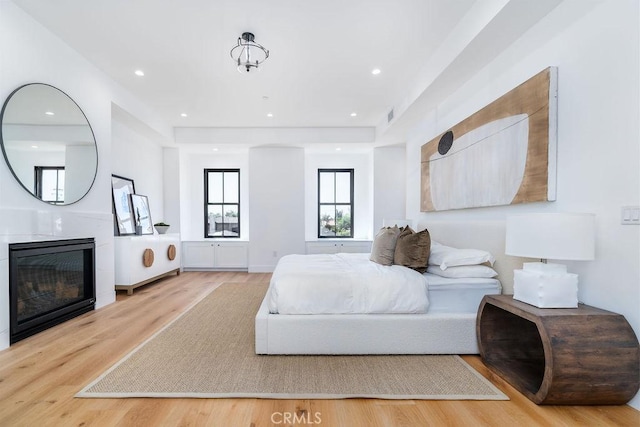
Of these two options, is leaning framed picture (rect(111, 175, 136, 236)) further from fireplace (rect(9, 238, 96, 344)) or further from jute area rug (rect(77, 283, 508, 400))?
jute area rug (rect(77, 283, 508, 400))

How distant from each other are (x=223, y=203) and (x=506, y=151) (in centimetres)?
552

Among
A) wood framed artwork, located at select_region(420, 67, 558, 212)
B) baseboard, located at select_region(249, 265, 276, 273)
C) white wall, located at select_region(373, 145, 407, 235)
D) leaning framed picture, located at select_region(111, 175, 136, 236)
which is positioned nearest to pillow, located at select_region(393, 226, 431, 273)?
wood framed artwork, located at select_region(420, 67, 558, 212)

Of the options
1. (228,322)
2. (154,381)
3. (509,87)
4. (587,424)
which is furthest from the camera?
(228,322)

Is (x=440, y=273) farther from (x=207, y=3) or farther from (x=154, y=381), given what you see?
(x=207, y=3)

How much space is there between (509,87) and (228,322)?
3.37m

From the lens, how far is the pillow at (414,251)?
8.59 ft

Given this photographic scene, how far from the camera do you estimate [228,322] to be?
2.91 metres

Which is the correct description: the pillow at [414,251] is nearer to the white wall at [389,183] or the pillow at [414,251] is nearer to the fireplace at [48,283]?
the white wall at [389,183]

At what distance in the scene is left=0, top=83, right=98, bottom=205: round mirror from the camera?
95.3 inches

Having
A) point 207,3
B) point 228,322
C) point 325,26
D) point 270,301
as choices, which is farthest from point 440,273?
point 207,3

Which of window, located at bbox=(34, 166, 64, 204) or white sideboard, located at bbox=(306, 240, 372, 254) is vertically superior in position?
window, located at bbox=(34, 166, 64, 204)

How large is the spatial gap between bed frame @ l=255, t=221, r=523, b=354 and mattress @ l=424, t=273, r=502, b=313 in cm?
11

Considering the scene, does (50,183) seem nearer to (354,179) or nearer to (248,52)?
(248,52)

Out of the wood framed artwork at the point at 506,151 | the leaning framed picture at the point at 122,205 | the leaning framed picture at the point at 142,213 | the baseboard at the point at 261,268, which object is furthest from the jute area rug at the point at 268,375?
the baseboard at the point at 261,268
